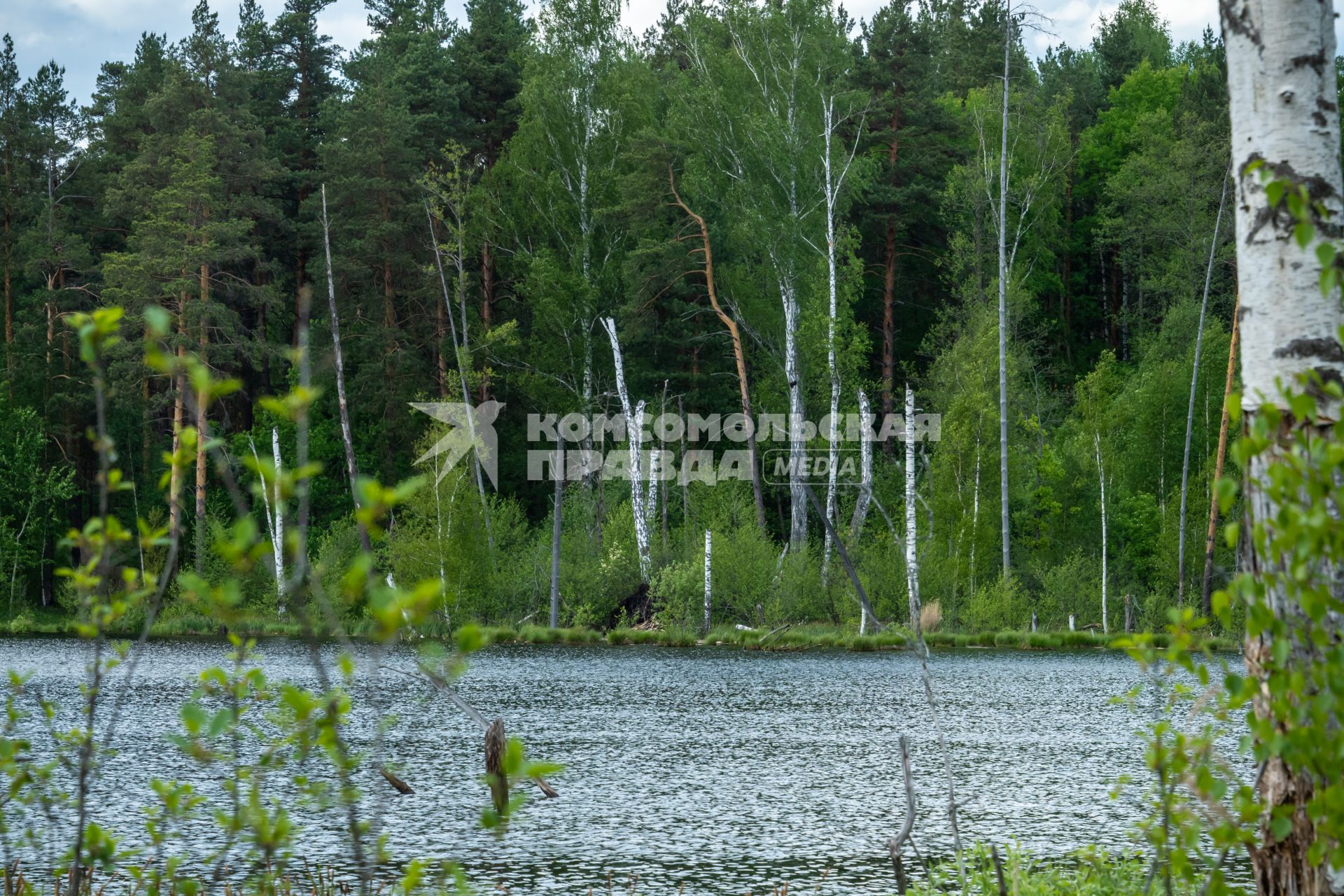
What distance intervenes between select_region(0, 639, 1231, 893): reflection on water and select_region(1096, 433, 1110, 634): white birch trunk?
7.86m

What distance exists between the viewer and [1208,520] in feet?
100

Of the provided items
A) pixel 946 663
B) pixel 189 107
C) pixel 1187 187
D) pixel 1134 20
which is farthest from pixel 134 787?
pixel 1134 20

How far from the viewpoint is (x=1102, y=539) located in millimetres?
33375

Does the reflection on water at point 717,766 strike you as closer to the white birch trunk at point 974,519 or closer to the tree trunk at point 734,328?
the white birch trunk at point 974,519

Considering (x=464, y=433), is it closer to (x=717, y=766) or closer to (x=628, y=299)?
(x=628, y=299)

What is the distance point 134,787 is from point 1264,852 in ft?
31.5

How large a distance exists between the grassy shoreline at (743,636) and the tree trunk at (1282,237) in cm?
2362

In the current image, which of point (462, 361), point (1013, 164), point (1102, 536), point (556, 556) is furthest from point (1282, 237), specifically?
point (1013, 164)

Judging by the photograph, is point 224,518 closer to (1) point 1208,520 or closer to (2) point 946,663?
(2) point 946,663

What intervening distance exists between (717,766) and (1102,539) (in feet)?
77.9

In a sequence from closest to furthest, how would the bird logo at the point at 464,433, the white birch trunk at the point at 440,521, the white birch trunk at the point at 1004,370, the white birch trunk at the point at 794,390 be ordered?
1. the white birch trunk at the point at 440,521
2. the white birch trunk at the point at 1004,370
3. the bird logo at the point at 464,433
4. the white birch trunk at the point at 794,390

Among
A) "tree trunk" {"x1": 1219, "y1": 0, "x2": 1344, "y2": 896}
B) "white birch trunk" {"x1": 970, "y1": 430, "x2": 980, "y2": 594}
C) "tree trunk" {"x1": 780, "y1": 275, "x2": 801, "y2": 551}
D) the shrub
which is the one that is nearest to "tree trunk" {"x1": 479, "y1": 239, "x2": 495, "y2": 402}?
"tree trunk" {"x1": 780, "y1": 275, "x2": 801, "y2": 551}

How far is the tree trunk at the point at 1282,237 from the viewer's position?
3180 mm

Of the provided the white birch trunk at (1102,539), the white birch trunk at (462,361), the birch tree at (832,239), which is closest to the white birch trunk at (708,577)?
the birch tree at (832,239)
